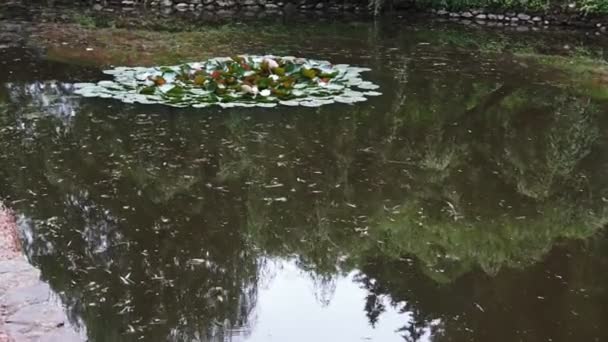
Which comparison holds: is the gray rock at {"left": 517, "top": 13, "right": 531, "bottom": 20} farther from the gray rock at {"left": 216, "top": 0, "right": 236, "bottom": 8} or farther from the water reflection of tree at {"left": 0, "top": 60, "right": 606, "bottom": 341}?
the water reflection of tree at {"left": 0, "top": 60, "right": 606, "bottom": 341}

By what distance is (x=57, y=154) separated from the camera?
6.40m

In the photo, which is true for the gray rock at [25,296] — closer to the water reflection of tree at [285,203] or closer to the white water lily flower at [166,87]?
the water reflection of tree at [285,203]

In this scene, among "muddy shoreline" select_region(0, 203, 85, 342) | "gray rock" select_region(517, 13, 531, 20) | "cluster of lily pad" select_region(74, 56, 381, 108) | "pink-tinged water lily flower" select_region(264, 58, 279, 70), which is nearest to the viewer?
"muddy shoreline" select_region(0, 203, 85, 342)

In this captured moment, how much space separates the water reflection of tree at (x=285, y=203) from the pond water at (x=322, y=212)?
0.06 ft

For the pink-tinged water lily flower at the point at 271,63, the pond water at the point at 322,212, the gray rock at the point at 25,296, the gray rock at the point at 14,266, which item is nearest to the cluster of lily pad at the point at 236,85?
the pink-tinged water lily flower at the point at 271,63

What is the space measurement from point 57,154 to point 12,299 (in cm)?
305

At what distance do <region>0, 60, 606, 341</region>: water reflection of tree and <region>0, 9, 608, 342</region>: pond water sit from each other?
0.02 meters

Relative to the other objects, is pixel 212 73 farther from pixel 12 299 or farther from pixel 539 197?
pixel 12 299

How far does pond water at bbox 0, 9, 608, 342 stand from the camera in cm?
409

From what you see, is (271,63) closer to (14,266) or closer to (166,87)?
(166,87)

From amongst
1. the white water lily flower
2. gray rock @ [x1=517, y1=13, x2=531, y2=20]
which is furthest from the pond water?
gray rock @ [x1=517, y1=13, x2=531, y2=20]

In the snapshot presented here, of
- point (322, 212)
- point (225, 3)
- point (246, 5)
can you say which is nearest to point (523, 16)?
point (246, 5)

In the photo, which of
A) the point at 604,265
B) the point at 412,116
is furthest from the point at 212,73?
the point at 604,265

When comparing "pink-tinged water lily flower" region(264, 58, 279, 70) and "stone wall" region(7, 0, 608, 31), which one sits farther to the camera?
"stone wall" region(7, 0, 608, 31)
